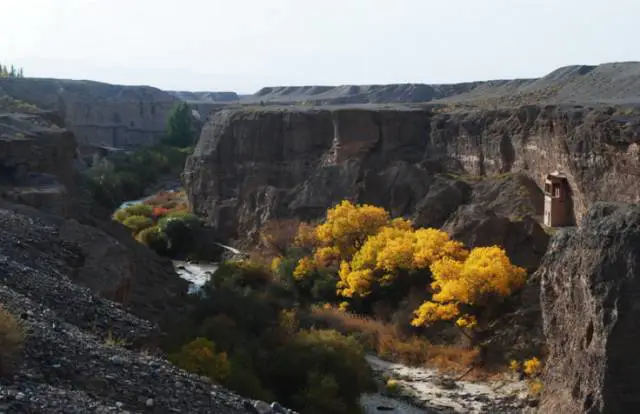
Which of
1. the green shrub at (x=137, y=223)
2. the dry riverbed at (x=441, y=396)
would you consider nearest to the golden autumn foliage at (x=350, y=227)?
the dry riverbed at (x=441, y=396)

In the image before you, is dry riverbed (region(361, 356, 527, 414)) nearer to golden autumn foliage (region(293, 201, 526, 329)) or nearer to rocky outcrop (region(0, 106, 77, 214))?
golden autumn foliage (region(293, 201, 526, 329))

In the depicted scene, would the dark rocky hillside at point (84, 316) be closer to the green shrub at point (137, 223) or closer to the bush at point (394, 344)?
the bush at point (394, 344)

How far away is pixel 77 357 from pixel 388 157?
124ft

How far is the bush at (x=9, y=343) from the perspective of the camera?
897 centimetres

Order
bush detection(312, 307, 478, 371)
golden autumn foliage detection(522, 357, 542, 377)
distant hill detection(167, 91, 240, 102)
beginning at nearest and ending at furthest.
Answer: golden autumn foliage detection(522, 357, 542, 377), bush detection(312, 307, 478, 371), distant hill detection(167, 91, 240, 102)

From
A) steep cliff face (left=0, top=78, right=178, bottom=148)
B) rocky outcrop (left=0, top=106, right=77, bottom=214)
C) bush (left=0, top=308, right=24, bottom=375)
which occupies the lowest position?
bush (left=0, top=308, right=24, bottom=375)

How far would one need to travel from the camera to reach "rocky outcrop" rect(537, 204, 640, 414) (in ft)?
56.1

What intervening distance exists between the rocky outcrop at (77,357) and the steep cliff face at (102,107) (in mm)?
63346

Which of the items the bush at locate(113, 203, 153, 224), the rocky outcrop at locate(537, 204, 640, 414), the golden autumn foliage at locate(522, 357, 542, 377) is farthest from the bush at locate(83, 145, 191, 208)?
the rocky outcrop at locate(537, 204, 640, 414)

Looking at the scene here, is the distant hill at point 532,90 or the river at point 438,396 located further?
the distant hill at point 532,90

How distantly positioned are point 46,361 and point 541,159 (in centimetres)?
3260

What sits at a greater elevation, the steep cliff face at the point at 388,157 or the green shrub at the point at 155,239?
the steep cliff face at the point at 388,157

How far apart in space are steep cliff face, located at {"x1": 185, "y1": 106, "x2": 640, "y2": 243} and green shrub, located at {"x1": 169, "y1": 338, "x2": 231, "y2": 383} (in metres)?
19.7

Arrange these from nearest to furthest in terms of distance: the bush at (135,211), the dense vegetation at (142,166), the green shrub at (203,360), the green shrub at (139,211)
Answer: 1. the green shrub at (203,360)
2. the bush at (135,211)
3. the green shrub at (139,211)
4. the dense vegetation at (142,166)
